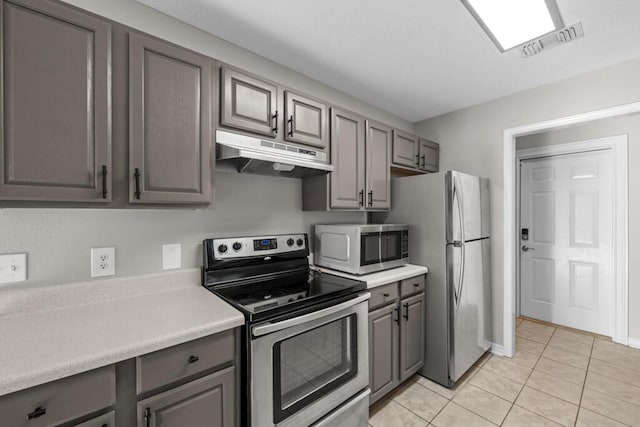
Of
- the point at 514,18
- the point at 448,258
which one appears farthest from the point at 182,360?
the point at 514,18

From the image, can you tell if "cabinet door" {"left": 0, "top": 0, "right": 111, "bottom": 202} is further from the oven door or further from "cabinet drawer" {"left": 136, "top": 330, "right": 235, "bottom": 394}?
the oven door

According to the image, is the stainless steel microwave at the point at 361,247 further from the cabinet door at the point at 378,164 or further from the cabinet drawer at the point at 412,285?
the cabinet door at the point at 378,164

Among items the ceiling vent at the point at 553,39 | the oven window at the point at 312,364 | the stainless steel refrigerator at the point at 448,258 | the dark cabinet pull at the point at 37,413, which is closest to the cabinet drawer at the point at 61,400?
the dark cabinet pull at the point at 37,413

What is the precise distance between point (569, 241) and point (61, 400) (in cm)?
428

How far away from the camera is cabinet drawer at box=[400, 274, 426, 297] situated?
212cm

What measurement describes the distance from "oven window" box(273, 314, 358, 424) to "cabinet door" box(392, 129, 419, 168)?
5.03 ft

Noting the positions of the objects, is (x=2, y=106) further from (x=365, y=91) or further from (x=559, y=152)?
(x=559, y=152)

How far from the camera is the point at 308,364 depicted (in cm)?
148

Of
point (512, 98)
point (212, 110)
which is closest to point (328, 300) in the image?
point (212, 110)

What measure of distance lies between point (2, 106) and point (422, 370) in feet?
9.57

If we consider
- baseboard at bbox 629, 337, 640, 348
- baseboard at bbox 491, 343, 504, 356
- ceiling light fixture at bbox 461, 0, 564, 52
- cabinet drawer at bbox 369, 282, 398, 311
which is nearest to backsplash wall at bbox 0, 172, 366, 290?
cabinet drawer at bbox 369, 282, 398, 311

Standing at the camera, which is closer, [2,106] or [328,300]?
[2,106]

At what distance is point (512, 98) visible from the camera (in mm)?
2645

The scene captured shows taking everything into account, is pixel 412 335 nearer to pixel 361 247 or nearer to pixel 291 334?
pixel 361 247
